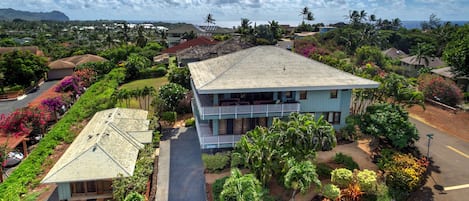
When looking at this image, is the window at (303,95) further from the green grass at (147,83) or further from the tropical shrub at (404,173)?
the green grass at (147,83)

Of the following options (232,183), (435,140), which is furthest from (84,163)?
(435,140)

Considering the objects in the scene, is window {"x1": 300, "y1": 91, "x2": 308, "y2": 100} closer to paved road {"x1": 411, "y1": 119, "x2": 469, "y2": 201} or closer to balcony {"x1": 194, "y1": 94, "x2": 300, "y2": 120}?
balcony {"x1": 194, "y1": 94, "x2": 300, "y2": 120}

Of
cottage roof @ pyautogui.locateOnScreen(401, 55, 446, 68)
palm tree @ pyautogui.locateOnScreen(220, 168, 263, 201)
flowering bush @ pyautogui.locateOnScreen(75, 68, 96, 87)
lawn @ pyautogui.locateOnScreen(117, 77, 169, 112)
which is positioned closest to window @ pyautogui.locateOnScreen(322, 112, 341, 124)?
palm tree @ pyautogui.locateOnScreen(220, 168, 263, 201)

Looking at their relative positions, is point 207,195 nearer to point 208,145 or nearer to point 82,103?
point 208,145

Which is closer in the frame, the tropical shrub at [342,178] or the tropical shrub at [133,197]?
the tropical shrub at [133,197]

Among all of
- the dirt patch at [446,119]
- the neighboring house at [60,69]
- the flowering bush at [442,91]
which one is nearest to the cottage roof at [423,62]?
the flowering bush at [442,91]

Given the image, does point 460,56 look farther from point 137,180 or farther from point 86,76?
point 86,76

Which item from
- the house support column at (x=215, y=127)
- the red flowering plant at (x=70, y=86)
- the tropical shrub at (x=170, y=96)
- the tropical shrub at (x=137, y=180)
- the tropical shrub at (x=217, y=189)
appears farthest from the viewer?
the red flowering plant at (x=70, y=86)
